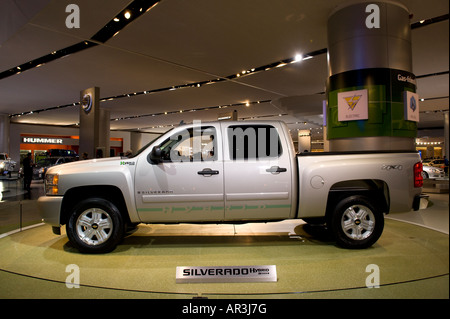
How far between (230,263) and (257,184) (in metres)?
1.13

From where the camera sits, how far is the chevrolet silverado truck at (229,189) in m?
4.27

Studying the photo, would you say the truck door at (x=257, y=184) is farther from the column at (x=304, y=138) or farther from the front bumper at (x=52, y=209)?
the column at (x=304, y=138)

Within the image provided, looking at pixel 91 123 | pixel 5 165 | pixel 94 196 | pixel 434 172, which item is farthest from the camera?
pixel 5 165

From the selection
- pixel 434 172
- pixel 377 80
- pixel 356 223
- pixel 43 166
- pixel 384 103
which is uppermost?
pixel 377 80

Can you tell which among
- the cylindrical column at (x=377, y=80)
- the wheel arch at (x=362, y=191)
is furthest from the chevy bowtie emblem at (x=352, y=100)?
the wheel arch at (x=362, y=191)

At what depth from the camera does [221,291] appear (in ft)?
10.2

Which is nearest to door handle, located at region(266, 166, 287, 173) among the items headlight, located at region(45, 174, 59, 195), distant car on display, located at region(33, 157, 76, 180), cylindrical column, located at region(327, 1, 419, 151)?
cylindrical column, located at region(327, 1, 419, 151)

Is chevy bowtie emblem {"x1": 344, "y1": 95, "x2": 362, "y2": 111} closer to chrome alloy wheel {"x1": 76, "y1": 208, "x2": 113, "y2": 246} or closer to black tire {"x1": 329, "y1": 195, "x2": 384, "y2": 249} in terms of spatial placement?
black tire {"x1": 329, "y1": 195, "x2": 384, "y2": 249}

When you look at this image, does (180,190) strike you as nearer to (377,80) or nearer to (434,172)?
(434,172)

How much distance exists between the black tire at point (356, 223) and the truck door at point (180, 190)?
1.71 meters

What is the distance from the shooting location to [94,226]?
4.32 meters

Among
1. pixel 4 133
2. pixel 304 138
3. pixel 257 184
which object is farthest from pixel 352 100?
pixel 4 133

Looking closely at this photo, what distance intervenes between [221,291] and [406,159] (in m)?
3.15
